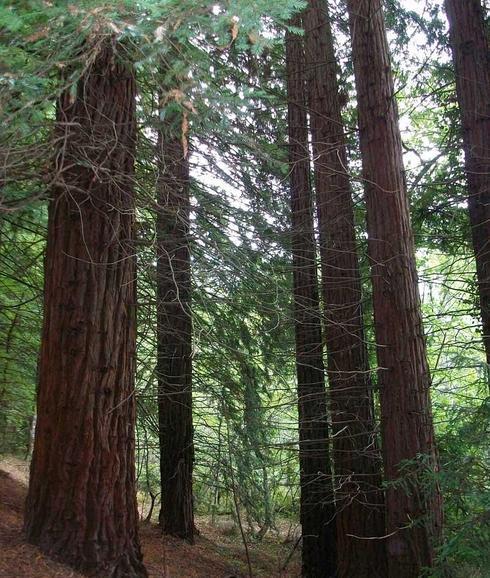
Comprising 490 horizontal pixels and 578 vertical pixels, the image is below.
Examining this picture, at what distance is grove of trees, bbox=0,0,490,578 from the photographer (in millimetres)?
5060

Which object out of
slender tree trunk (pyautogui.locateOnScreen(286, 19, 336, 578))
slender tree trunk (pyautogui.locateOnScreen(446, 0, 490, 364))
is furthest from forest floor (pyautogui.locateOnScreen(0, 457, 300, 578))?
slender tree trunk (pyautogui.locateOnScreen(446, 0, 490, 364))

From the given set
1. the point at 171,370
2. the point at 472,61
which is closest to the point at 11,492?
the point at 171,370

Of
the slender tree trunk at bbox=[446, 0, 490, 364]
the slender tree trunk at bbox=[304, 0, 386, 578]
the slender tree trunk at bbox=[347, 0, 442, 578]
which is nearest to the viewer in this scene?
the slender tree trunk at bbox=[347, 0, 442, 578]

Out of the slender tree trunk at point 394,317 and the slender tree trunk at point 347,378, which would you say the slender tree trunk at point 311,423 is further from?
the slender tree trunk at point 394,317

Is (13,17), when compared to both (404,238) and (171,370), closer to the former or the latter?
(404,238)

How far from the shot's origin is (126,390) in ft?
18.1

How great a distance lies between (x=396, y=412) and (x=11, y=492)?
4733 mm

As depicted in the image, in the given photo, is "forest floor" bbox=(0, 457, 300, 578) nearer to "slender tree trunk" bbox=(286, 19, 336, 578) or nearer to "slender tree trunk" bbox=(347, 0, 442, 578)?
"slender tree trunk" bbox=(286, 19, 336, 578)

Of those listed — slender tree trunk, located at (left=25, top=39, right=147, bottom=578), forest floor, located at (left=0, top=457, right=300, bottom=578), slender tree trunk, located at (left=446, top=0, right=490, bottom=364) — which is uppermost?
slender tree trunk, located at (left=446, top=0, right=490, bottom=364)

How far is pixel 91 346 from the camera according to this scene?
5.36 metres

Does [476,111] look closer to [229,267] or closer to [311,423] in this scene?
[229,267]

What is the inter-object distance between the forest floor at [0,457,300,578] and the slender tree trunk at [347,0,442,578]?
2.63m

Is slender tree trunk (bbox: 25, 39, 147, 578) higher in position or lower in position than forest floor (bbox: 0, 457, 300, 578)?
higher

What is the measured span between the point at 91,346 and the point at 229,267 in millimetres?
2090
